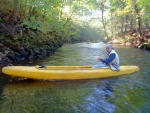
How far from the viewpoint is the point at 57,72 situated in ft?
24.9

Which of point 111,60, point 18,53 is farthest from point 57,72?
point 18,53

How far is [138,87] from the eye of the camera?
→ 7152mm

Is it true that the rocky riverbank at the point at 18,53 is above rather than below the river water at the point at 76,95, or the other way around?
above

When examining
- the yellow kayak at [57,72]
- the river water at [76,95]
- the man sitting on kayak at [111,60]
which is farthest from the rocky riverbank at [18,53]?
the man sitting on kayak at [111,60]

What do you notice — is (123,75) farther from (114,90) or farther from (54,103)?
(54,103)

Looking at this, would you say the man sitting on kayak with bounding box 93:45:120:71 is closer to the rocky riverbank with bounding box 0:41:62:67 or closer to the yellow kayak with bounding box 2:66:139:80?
the yellow kayak with bounding box 2:66:139:80

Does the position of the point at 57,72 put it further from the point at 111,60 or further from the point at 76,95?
the point at 111,60

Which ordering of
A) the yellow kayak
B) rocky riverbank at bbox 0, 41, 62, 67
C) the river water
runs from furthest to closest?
1. rocky riverbank at bbox 0, 41, 62, 67
2. the yellow kayak
3. the river water

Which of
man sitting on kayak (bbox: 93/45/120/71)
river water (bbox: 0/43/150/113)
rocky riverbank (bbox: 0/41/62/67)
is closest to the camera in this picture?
river water (bbox: 0/43/150/113)

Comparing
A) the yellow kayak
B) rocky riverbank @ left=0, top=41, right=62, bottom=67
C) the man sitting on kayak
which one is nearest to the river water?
the yellow kayak

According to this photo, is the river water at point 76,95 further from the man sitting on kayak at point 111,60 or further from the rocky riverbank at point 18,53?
the rocky riverbank at point 18,53

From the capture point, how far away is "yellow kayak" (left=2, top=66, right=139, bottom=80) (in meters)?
7.36

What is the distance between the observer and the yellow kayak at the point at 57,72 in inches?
290

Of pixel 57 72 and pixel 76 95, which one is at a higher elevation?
pixel 57 72
